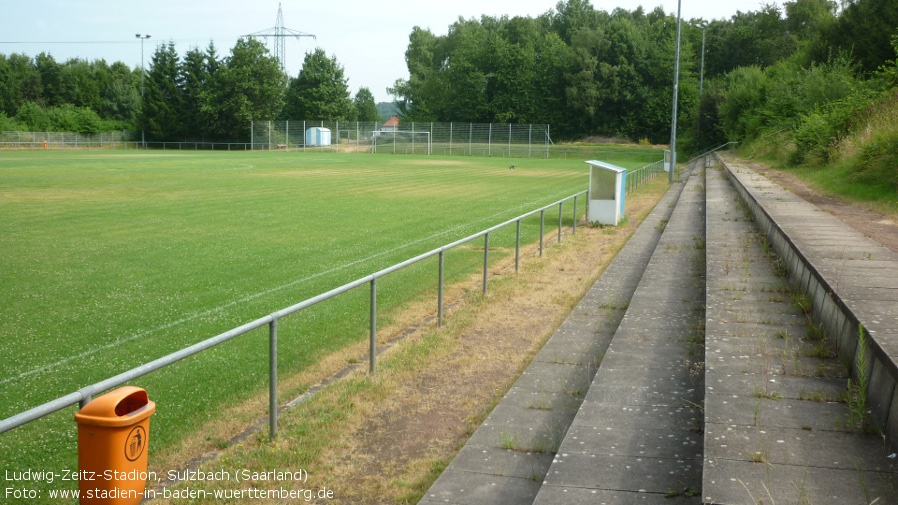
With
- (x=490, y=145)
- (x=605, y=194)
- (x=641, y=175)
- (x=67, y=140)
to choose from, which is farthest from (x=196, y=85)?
(x=605, y=194)

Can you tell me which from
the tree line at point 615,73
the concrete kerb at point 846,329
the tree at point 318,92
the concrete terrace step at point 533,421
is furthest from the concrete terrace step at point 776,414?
the tree at point 318,92

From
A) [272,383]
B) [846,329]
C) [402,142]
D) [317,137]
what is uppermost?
[317,137]

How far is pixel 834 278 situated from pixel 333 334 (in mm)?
4734

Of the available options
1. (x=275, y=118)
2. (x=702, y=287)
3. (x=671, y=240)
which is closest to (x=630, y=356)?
(x=702, y=287)

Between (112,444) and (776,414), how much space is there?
375 centimetres

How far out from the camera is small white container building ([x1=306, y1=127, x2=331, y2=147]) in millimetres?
81188

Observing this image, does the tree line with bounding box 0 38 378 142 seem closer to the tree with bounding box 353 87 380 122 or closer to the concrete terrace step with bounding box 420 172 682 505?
the tree with bounding box 353 87 380 122

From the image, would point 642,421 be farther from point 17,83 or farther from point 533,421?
point 17,83

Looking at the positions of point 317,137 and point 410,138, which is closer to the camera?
point 410,138

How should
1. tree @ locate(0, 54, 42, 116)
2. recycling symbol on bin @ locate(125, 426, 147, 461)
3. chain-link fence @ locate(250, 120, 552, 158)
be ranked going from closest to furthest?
recycling symbol on bin @ locate(125, 426, 147, 461) → chain-link fence @ locate(250, 120, 552, 158) → tree @ locate(0, 54, 42, 116)

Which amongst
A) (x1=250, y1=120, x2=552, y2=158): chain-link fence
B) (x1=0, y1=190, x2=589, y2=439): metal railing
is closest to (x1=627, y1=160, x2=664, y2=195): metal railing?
(x1=0, y1=190, x2=589, y2=439): metal railing

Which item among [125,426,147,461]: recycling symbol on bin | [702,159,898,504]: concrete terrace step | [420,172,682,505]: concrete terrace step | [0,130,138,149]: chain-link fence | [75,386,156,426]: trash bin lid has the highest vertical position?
[0,130,138,149]: chain-link fence

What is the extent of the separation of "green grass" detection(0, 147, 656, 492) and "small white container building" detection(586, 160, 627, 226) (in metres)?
1.05

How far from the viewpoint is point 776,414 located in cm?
510
